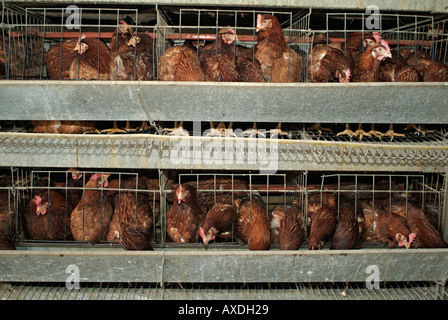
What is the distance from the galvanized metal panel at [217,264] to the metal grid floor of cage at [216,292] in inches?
7.3

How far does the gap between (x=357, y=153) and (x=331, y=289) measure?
90 cm

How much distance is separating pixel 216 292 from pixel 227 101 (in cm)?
117

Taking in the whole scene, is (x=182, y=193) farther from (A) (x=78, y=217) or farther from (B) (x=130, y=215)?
(A) (x=78, y=217)

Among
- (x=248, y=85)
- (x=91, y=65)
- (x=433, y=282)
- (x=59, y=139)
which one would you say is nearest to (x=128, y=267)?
(x=59, y=139)

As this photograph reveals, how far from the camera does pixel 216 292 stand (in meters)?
2.14

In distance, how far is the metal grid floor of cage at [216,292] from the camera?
212cm

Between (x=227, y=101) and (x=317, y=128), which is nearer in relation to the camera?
(x=227, y=101)

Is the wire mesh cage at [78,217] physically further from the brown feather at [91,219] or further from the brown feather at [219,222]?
the brown feather at [219,222]

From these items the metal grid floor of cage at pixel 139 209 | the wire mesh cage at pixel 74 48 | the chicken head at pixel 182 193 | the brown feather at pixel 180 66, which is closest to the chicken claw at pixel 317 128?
the metal grid floor of cage at pixel 139 209

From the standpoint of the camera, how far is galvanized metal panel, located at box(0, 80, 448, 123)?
1.81 meters

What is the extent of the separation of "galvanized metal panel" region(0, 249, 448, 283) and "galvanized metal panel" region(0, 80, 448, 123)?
2.47 feet

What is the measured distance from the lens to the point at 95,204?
7.78 ft

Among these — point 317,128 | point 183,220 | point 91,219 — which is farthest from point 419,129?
point 91,219

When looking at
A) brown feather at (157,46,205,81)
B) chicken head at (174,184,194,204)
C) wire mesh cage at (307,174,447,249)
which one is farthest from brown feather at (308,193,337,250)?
brown feather at (157,46,205,81)
